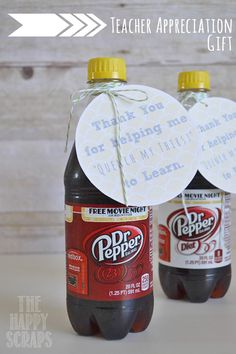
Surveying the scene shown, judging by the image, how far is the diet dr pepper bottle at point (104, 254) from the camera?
1.96ft

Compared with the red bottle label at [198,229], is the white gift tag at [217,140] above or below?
above

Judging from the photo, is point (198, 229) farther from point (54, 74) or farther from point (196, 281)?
point (54, 74)

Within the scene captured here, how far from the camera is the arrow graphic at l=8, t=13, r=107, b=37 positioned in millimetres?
1036

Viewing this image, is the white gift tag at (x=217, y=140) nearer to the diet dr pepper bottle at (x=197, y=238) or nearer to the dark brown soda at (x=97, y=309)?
the diet dr pepper bottle at (x=197, y=238)

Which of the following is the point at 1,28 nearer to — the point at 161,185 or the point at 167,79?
the point at 167,79

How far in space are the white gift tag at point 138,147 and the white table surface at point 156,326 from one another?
0.58 ft

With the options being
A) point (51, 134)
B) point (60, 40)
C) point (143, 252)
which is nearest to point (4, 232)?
point (51, 134)

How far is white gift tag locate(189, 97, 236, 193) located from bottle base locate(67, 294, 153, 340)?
0.69 ft

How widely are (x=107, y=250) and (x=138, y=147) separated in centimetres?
14

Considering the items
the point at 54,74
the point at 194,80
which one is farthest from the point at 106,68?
the point at 54,74

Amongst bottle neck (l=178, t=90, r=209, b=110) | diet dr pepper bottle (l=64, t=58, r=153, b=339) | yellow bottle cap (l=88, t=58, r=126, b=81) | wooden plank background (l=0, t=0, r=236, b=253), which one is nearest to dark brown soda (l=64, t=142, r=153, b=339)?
diet dr pepper bottle (l=64, t=58, r=153, b=339)

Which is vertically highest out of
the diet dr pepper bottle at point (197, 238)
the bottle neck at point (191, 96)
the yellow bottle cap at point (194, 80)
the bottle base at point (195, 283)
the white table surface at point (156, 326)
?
the yellow bottle cap at point (194, 80)

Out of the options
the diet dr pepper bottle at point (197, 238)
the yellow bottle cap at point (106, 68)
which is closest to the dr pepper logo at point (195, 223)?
the diet dr pepper bottle at point (197, 238)

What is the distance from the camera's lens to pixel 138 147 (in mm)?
604
